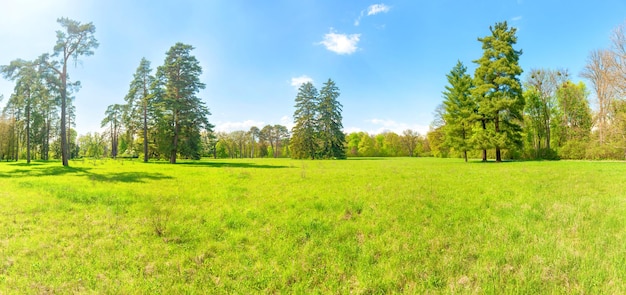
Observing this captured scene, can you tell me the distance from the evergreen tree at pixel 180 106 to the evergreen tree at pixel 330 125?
25.2 metres

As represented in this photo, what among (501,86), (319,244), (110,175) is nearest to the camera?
(319,244)

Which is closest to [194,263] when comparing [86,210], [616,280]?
[86,210]

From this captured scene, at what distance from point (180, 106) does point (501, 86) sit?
38.0 m

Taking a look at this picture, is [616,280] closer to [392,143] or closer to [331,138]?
[331,138]

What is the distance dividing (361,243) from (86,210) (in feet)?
27.5

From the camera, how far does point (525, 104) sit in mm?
33781

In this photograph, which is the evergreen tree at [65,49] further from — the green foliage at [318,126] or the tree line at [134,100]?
the green foliage at [318,126]

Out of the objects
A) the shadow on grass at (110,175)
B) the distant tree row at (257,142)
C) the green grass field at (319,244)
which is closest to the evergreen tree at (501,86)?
the green grass field at (319,244)

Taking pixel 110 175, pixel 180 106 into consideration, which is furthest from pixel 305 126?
pixel 110 175

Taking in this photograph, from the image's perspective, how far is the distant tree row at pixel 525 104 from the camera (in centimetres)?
2886

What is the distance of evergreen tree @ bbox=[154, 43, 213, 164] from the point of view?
34.5 m

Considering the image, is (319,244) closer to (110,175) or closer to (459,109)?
(110,175)

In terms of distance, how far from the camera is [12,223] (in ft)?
24.3

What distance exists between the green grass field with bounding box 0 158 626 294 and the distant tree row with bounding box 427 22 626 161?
25821mm
